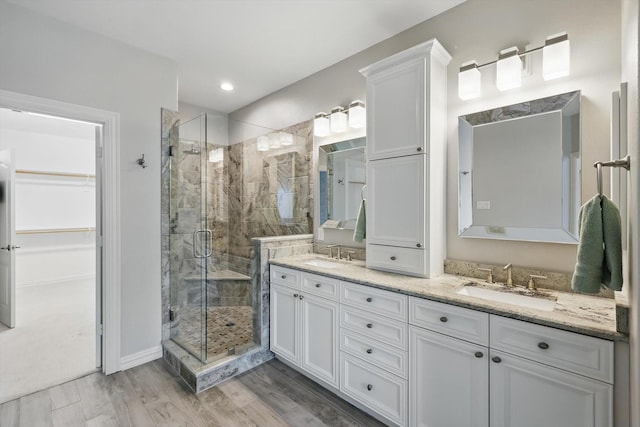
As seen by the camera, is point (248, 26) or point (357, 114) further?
point (357, 114)

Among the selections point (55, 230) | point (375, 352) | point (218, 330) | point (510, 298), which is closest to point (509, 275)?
point (510, 298)

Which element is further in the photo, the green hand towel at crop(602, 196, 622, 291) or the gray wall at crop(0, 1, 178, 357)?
the gray wall at crop(0, 1, 178, 357)

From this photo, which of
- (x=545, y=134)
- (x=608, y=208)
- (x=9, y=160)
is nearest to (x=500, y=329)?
(x=608, y=208)

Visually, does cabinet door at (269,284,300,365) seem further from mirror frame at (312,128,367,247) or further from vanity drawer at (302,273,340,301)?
mirror frame at (312,128,367,247)

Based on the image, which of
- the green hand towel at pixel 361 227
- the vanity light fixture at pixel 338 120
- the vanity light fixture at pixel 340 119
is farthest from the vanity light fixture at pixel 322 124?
the green hand towel at pixel 361 227

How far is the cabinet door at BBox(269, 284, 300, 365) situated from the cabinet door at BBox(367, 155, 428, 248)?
2.79 feet

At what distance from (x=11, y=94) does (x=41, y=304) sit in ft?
10.5

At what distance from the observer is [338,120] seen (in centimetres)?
277

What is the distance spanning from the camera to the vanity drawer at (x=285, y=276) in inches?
93.8

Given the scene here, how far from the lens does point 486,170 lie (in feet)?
6.43

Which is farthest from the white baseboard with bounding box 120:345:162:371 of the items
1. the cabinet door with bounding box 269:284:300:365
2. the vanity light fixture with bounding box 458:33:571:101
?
the vanity light fixture with bounding box 458:33:571:101

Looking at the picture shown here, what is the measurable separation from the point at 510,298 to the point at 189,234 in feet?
8.53

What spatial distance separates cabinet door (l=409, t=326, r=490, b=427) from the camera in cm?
141

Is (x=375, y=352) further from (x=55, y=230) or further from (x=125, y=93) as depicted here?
(x=55, y=230)
